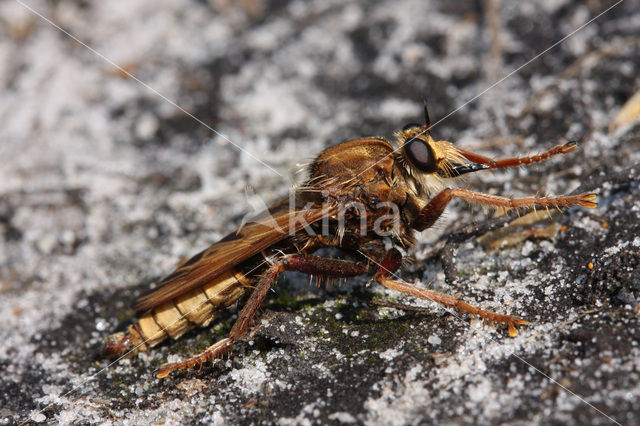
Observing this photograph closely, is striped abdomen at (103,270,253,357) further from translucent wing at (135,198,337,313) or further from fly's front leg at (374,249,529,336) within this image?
fly's front leg at (374,249,529,336)

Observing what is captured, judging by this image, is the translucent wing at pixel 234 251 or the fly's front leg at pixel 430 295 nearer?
the fly's front leg at pixel 430 295

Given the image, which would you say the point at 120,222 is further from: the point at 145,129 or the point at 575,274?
the point at 575,274

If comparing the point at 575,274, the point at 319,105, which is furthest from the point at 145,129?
the point at 575,274

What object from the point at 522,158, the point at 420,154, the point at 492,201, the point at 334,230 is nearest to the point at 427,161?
the point at 420,154

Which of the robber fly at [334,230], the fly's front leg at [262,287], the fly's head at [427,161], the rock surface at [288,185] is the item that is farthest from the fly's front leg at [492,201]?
the fly's front leg at [262,287]

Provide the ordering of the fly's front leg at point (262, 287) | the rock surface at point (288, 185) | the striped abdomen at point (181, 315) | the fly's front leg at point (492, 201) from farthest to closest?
the striped abdomen at point (181, 315) < the fly's front leg at point (262, 287) < the fly's front leg at point (492, 201) < the rock surface at point (288, 185)

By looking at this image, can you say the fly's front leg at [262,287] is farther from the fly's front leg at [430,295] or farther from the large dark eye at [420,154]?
the large dark eye at [420,154]

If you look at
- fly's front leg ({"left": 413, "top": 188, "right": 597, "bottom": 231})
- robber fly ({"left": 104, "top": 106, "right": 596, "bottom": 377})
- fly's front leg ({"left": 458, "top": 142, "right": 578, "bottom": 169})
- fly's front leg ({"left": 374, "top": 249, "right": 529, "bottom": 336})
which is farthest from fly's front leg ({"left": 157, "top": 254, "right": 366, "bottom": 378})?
fly's front leg ({"left": 458, "top": 142, "right": 578, "bottom": 169})
